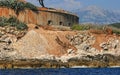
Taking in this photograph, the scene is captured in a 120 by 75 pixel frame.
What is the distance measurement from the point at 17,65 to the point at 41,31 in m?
11.4

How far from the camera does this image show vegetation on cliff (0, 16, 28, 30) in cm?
7694

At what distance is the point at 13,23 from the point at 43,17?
10.2m

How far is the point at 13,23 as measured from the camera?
7819 centimetres

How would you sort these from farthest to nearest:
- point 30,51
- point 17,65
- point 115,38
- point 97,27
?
1. point 97,27
2. point 115,38
3. point 30,51
4. point 17,65

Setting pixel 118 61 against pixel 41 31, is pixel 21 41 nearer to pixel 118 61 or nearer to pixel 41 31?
pixel 41 31

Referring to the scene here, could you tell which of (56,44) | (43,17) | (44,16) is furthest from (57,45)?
(44,16)

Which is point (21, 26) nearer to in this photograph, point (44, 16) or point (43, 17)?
point (43, 17)

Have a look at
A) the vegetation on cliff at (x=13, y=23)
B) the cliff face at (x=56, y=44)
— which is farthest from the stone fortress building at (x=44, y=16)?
the cliff face at (x=56, y=44)

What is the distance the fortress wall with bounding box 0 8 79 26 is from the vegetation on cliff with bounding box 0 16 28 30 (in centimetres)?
304

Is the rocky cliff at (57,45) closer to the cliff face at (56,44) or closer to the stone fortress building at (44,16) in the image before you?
the cliff face at (56,44)

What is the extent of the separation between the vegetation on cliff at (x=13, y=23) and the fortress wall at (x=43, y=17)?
3043 mm

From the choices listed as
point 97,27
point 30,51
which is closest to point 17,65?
point 30,51

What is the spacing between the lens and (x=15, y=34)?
7494cm

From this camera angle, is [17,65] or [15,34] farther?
[15,34]
